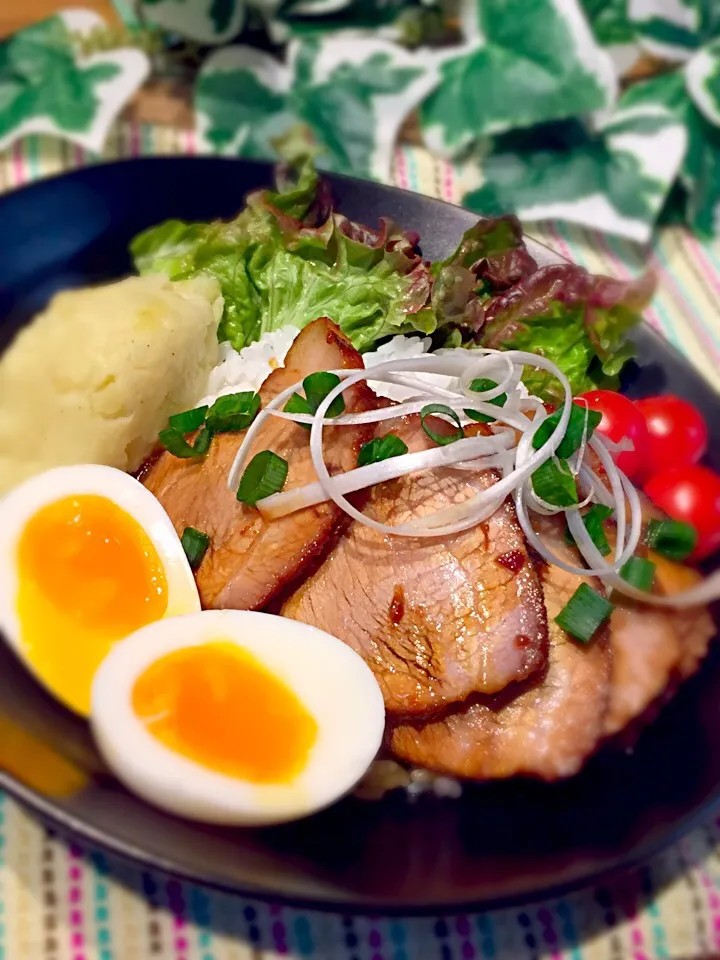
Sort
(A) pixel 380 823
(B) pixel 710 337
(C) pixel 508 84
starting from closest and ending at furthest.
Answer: (A) pixel 380 823 < (B) pixel 710 337 < (C) pixel 508 84

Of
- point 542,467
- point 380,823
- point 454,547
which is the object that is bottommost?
point 380,823

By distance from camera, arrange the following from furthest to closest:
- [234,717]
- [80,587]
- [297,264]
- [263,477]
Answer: [297,264] < [263,477] < [80,587] < [234,717]

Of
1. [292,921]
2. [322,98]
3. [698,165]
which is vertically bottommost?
[292,921]

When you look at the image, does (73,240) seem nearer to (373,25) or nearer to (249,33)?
(249,33)

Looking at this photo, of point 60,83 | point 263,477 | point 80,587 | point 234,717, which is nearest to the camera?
point 234,717

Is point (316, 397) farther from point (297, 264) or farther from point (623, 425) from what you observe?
point (623, 425)

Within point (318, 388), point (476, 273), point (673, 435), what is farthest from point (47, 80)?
point (673, 435)

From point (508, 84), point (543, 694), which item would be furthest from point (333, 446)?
point (508, 84)
